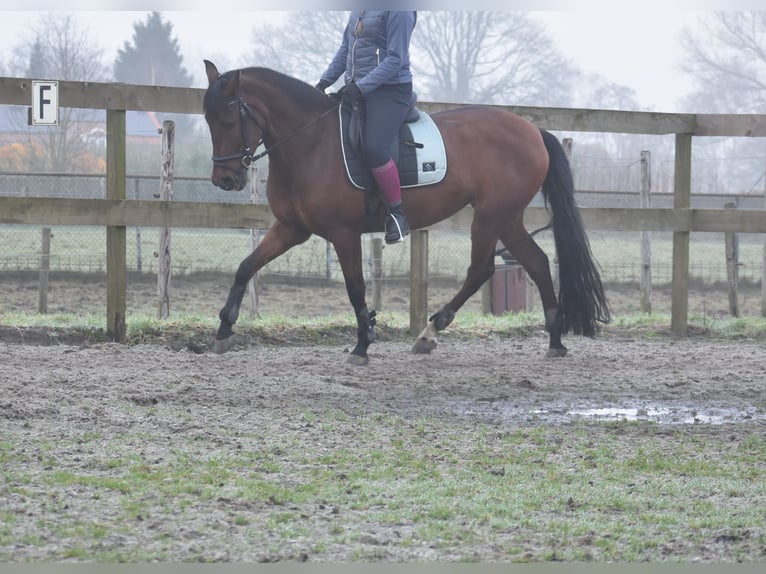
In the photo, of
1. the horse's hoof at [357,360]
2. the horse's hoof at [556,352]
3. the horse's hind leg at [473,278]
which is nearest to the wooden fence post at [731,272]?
the horse's hoof at [556,352]

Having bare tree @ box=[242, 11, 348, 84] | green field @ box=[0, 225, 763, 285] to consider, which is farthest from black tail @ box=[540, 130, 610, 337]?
bare tree @ box=[242, 11, 348, 84]

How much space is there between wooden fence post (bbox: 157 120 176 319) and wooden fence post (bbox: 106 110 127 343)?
1542mm

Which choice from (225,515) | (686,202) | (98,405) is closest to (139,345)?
(98,405)

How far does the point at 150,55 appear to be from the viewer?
47469 millimetres

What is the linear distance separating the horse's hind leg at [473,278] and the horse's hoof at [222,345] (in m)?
1.35

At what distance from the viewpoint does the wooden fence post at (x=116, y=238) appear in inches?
300

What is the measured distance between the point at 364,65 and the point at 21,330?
3272mm

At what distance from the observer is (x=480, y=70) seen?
45.3 metres

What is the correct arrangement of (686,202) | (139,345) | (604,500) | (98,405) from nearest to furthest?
(604,500), (98,405), (139,345), (686,202)

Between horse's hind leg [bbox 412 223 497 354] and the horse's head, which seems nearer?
the horse's head

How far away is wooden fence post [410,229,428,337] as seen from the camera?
27.3 ft

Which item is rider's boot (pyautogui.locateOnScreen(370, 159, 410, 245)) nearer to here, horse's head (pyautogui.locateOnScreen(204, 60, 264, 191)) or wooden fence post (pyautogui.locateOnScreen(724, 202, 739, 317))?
horse's head (pyautogui.locateOnScreen(204, 60, 264, 191))

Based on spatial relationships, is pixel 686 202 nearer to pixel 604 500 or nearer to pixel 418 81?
pixel 604 500

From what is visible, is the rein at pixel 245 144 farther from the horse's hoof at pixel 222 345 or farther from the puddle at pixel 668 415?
the puddle at pixel 668 415
